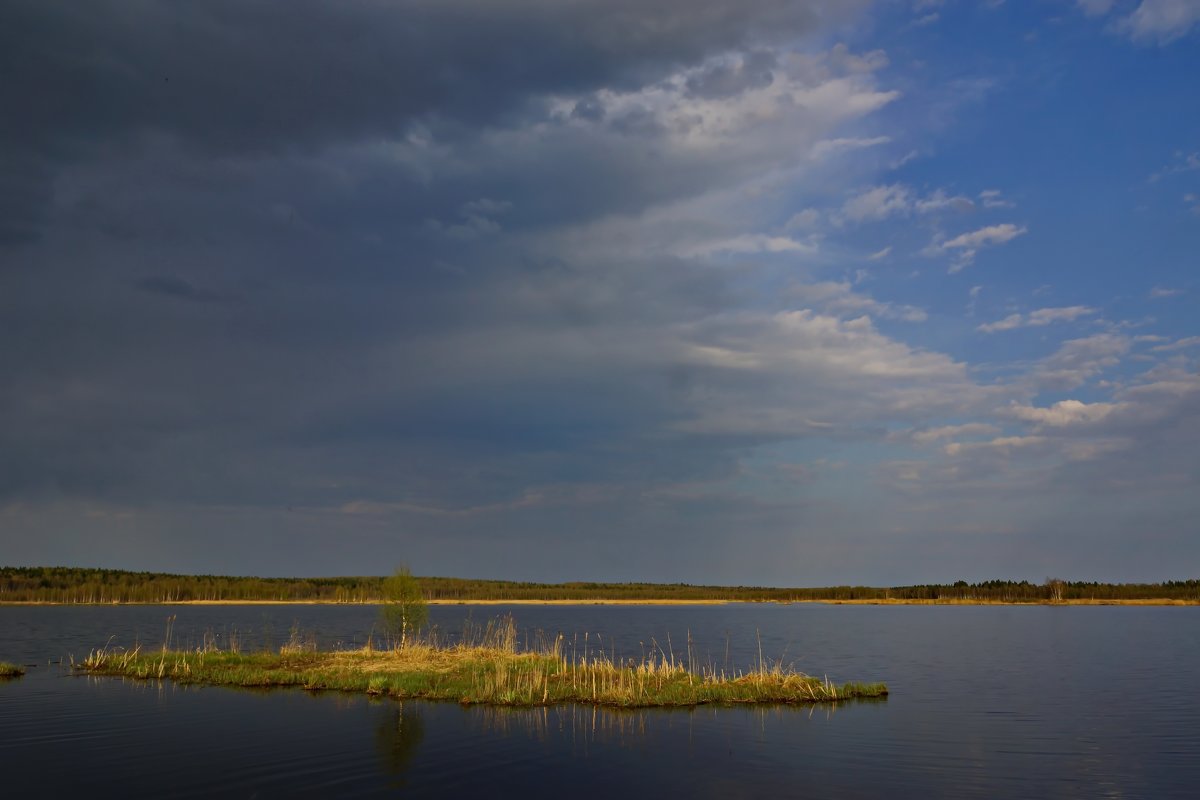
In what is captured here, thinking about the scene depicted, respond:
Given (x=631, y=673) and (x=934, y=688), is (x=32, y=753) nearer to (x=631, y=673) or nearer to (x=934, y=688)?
(x=631, y=673)

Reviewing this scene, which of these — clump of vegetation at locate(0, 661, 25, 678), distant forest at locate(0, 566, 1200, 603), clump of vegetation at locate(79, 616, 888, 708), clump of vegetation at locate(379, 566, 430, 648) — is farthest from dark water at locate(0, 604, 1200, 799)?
distant forest at locate(0, 566, 1200, 603)

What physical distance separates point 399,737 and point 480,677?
12.2 meters

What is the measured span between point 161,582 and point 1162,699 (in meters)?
176

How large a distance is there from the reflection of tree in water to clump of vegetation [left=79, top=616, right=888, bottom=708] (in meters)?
4.07

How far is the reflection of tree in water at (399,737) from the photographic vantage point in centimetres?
2491

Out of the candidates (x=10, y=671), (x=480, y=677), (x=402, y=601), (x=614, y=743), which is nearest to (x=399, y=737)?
(x=614, y=743)

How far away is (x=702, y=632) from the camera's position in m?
97.3

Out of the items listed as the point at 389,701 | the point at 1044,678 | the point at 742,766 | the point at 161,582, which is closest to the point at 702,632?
the point at 1044,678

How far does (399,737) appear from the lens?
2941 centimetres

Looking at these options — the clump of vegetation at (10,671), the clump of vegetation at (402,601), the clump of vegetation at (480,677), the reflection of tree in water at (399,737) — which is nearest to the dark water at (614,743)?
the reflection of tree in water at (399,737)

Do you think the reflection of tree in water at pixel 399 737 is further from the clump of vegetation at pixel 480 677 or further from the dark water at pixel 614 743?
the clump of vegetation at pixel 480 677

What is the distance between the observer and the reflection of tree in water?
981 inches

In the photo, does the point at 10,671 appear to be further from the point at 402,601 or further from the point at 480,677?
the point at 480,677

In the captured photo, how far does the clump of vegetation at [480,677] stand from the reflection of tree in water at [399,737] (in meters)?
4.07
